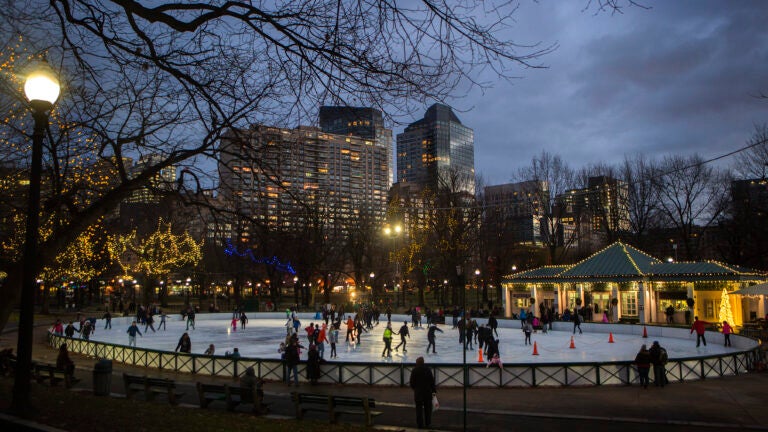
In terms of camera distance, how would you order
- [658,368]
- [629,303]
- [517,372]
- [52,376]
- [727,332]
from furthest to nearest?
[629,303] < [727,332] < [517,372] < [658,368] < [52,376]

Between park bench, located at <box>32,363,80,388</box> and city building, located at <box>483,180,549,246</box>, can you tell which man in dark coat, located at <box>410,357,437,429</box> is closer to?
park bench, located at <box>32,363,80,388</box>

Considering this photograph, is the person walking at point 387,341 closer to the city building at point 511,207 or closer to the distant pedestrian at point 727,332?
the distant pedestrian at point 727,332

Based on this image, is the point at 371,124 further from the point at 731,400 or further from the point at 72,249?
the point at 72,249

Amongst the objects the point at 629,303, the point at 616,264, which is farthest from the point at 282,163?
the point at 629,303

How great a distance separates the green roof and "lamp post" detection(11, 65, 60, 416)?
37.3 metres

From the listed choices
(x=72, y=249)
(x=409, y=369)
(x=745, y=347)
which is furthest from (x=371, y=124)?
(x=72, y=249)

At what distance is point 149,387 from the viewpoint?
44.3ft

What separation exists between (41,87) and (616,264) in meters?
39.2

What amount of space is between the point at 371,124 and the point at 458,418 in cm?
783

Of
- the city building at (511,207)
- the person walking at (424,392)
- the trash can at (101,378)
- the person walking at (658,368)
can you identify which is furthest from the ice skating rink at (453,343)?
the city building at (511,207)

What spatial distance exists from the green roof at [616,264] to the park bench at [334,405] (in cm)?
3156

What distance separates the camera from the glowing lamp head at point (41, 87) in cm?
736

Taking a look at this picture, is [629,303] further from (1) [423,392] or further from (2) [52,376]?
(2) [52,376]

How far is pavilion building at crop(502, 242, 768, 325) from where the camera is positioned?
116 ft
